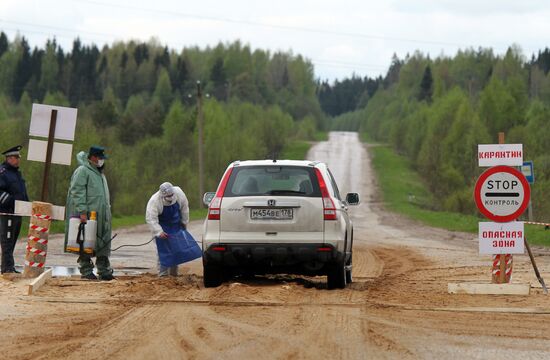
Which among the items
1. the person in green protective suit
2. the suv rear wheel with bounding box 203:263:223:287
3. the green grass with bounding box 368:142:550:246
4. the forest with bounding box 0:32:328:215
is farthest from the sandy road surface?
the forest with bounding box 0:32:328:215

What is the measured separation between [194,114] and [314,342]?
300 ft

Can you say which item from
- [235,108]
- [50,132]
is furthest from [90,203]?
[235,108]

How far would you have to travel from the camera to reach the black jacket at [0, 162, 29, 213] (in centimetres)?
1570

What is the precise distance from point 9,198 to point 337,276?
5.41 meters

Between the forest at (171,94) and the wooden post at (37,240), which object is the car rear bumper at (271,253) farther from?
the forest at (171,94)

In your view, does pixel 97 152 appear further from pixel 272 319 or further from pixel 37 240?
pixel 272 319

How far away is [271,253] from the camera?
12.9m

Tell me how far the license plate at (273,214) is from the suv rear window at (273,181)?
0.24 meters

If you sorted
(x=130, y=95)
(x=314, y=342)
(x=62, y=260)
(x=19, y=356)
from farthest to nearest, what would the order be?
(x=130, y=95) → (x=62, y=260) → (x=314, y=342) → (x=19, y=356)

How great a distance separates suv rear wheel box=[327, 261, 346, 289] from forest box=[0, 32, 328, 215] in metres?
57.8

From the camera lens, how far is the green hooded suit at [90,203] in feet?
48.9

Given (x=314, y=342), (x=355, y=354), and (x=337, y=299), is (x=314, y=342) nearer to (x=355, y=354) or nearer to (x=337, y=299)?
(x=355, y=354)

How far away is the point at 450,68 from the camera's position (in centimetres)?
16238

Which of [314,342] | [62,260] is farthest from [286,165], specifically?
[62,260]
